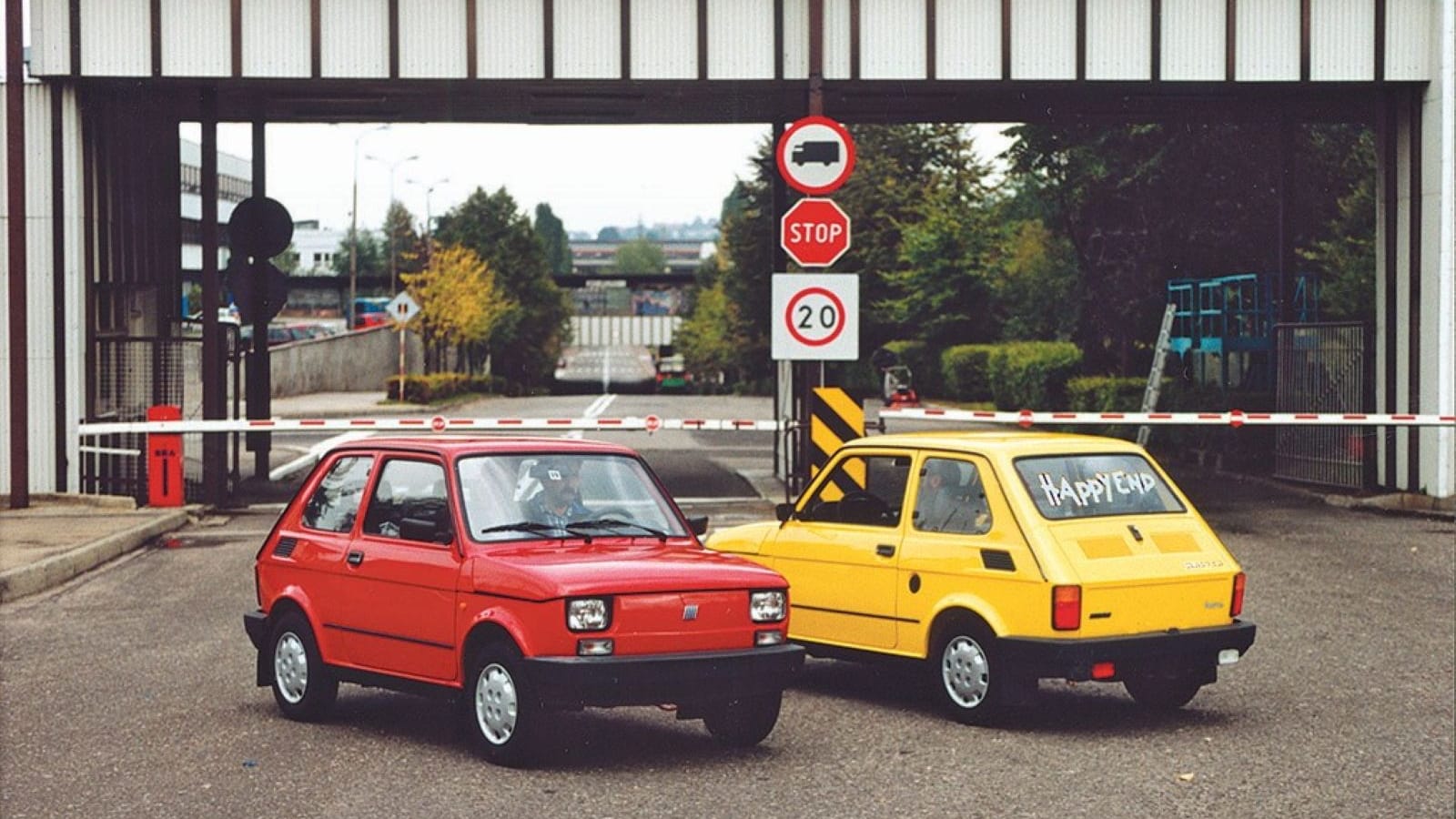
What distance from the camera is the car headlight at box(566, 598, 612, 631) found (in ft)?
29.5

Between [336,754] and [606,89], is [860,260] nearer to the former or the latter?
[606,89]

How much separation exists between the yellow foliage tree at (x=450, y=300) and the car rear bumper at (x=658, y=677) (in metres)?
68.5

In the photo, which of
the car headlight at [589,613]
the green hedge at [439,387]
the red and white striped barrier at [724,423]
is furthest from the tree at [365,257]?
the car headlight at [589,613]

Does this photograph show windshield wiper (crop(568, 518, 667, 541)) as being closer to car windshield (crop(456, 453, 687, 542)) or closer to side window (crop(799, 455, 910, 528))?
car windshield (crop(456, 453, 687, 542))

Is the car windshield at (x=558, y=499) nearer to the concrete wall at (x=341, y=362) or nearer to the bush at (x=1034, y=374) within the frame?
the bush at (x=1034, y=374)

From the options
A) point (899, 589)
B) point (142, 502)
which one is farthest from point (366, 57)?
point (899, 589)

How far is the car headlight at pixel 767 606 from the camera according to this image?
9.47 m

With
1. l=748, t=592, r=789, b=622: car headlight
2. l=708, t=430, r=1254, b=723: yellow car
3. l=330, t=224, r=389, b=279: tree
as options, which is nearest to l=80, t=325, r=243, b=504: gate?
l=708, t=430, r=1254, b=723: yellow car

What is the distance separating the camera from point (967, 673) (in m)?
10.6

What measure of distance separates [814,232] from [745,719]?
8.71m

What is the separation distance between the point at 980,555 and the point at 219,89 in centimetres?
1688

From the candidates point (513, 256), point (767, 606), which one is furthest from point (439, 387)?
point (767, 606)

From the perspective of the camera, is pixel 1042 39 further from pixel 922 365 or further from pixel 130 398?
pixel 922 365

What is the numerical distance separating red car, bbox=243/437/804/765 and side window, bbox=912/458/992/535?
1.49m
